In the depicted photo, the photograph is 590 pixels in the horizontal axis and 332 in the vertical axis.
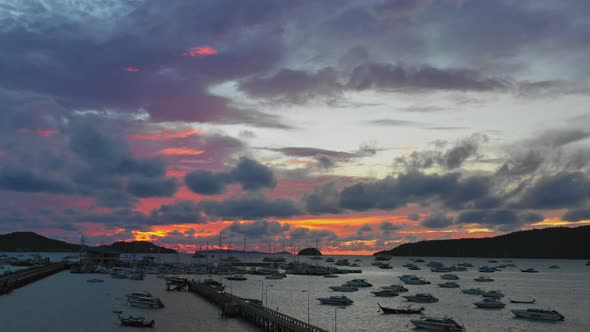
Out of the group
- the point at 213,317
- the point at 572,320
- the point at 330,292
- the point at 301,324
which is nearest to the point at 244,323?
the point at 213,317

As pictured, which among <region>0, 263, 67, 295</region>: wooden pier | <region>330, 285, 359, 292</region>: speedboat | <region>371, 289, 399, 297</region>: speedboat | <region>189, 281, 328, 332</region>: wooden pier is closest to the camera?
<region>189, 281, 328, 332</region>: wooden pier

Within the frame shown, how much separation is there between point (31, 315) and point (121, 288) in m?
56.8

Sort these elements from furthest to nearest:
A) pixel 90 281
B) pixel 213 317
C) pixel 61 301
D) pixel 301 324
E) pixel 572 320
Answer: pixel 90 281 → pixel 61 301 → pixel 572 320 → pixel 213 317 → pixel 301 324

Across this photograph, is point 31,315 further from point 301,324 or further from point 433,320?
point 433,320

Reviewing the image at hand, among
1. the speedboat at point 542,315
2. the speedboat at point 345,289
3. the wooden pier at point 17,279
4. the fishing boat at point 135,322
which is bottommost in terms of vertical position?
the speedboat at point 542,315

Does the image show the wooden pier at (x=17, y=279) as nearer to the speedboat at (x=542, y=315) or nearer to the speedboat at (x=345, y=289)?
the speedboat at (x=345, y=289)

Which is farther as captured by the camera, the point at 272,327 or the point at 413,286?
the point at 413,286

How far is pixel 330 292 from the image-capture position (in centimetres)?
14450

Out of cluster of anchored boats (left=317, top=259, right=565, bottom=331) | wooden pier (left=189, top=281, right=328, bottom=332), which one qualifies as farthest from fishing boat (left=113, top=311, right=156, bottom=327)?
cluster of anchored boats (left=317, top=259, right=565, bottom=331)

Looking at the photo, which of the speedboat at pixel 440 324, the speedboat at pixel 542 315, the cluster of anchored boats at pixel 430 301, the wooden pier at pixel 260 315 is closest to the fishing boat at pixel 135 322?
the wooden pier at pixel 260 315

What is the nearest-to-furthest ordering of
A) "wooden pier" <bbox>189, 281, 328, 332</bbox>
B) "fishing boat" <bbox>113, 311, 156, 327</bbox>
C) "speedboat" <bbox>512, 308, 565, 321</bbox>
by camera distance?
"wooden pier" <bbox>189, 281, 328, 332</bbox>, "fishing boat" <bbox>113, 311, 156, 327</bbox>, "speedboat" <bbox>512, 308, 565, 321</bbox>

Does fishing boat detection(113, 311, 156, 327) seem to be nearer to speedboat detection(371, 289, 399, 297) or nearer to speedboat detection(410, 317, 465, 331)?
speedboat detection(410, 317, 465, 331)

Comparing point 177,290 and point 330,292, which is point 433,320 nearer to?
point 330,292

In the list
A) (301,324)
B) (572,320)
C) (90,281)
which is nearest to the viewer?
(301,324)
